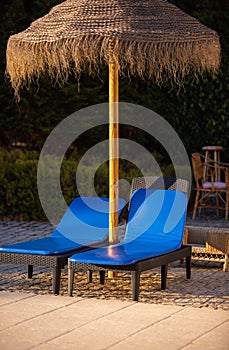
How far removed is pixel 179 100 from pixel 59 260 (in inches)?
351

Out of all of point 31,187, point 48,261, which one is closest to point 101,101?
point 31,187

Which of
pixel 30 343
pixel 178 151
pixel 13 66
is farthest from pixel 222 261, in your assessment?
pixel 178 151

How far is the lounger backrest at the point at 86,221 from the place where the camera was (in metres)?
9.10

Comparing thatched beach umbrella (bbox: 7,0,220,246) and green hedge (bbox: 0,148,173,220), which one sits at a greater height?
thatched beach umbrella (bbox: 7,0,220,246)

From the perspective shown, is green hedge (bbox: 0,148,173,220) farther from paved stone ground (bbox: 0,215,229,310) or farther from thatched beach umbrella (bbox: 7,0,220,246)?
thatched beach umbrella (bbox: 7,0,220,246)

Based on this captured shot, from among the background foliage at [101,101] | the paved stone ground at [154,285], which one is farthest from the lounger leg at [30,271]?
the background foliage at [101,101]

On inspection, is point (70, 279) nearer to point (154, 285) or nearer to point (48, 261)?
point (48, 261)

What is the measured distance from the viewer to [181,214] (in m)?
8.84

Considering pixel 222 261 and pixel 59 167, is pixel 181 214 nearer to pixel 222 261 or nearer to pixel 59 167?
pixel 222 261

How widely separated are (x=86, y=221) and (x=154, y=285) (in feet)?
3.97

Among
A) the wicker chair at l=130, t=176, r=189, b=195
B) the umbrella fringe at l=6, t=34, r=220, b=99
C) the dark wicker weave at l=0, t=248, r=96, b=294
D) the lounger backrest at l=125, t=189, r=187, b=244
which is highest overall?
the umbrella fringe at l=6, t=34, r=220, b=99

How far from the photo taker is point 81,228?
9.21 m

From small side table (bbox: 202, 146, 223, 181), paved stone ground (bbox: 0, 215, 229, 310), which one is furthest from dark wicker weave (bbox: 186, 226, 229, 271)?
small side table (bbox: 202, 146, 223, 181)

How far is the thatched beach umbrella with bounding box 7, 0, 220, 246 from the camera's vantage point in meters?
8.14
